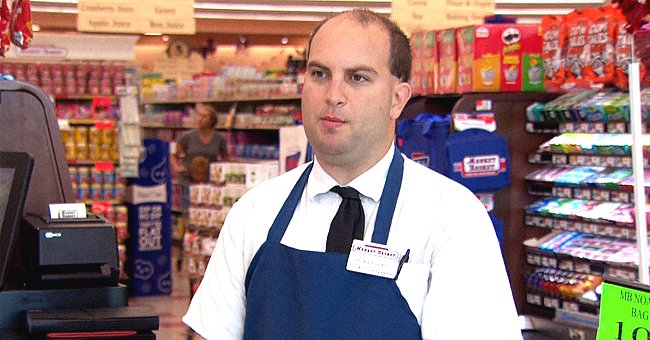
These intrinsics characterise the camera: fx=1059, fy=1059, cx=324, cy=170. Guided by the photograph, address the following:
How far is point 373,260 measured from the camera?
2.00 m

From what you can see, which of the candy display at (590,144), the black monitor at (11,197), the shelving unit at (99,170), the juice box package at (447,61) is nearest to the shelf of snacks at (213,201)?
the juice box package at (447,61)

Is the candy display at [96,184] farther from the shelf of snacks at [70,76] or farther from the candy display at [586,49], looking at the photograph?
the candy display at [586,49]

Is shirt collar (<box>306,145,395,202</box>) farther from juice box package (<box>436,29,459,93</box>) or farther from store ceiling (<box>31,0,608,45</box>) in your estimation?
store ceiling (<box>31,0,608,45</box>)

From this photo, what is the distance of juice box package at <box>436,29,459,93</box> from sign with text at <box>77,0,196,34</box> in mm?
3304

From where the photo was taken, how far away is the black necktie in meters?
2.08

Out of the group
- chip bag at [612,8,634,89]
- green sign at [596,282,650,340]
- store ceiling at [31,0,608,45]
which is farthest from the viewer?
store ceiling at [31,0,608,45]

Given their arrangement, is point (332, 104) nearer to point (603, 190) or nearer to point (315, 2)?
point (603, 190)

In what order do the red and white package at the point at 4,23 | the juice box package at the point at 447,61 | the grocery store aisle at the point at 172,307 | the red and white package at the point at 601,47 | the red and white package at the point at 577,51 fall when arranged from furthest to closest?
the grocery store aisle at the point at 172,307, the juice box package at the point at 447,61, the red and white package at the point at 577,51, the red and white package at the point at 601,47, the red and white package at the point at 4,23

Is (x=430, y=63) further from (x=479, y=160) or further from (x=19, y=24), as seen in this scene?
(x=19, y=24)

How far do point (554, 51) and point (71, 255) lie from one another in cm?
360

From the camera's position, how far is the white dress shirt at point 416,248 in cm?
197

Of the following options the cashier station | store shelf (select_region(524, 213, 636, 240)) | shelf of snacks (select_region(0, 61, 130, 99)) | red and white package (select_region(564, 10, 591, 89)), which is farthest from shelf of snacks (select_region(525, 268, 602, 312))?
shelf of snacks (select_region(0, 61, 130, 99))

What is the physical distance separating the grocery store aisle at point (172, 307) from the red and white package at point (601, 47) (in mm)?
3174

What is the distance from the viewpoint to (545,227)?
601cm
